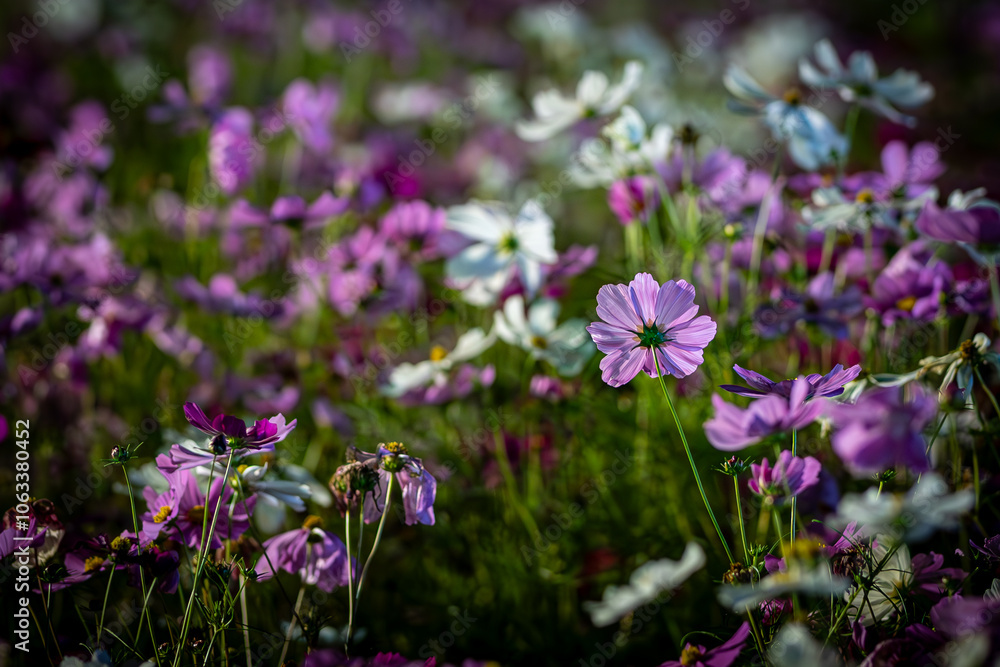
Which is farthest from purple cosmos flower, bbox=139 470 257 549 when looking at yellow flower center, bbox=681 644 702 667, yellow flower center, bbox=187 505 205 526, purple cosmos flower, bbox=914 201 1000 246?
purple cosmos flower, bbox=914 201 1000 246

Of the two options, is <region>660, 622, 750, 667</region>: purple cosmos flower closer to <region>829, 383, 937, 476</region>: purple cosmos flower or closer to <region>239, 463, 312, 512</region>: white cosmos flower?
<region>829, 383, 937, 476</region>: purple cosmos flower

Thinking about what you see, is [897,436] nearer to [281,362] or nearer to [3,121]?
[281,362]

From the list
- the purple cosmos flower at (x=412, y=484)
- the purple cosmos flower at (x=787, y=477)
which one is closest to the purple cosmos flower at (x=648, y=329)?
the purple cosmos flower at (x=787, y=477)

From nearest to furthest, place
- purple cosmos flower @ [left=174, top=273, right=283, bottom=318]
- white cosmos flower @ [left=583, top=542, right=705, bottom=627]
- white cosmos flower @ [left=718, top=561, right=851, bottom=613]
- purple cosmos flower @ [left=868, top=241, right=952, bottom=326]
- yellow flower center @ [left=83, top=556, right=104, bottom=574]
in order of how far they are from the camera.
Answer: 1. white cosmos flower @ [left=718, top=561, right=851, bottom=613]
2. white cosmos flower @ [left=583, top=542, right=705, bottom=627]
3. yellow flower center @ [left=83, top=556, right=104, bottom=574]
4. purple cosmos flower @ [left=868, top=241, right=952, bottom=326]
5. purple cosmos flower @ [left=174, top=273, right=283, bottom=318]

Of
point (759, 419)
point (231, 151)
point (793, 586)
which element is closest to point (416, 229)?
point (231, 151)

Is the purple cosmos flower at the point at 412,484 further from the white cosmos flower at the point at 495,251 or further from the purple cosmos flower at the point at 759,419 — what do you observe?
the white cosmos flower at the point at 495,251

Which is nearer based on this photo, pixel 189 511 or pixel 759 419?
pixel 759 419

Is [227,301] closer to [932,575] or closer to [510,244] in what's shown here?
[510,244]
